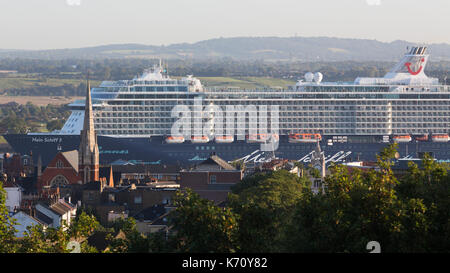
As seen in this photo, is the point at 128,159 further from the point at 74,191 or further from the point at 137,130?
the point at 74,191

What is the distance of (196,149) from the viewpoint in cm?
13262

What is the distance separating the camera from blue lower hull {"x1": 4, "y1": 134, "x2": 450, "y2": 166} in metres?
132

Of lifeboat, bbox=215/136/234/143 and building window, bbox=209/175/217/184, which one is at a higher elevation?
building window, bbox=209/175/217/184

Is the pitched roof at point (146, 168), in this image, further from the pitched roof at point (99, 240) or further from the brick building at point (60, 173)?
the pitched roof at point (99, 240)

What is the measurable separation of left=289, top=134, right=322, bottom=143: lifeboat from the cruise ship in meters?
0.12

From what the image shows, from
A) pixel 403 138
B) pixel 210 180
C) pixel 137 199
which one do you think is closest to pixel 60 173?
pixel 137 199

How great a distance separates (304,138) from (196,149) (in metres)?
13.7

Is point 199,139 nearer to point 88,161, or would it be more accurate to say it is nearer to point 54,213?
point 88,161

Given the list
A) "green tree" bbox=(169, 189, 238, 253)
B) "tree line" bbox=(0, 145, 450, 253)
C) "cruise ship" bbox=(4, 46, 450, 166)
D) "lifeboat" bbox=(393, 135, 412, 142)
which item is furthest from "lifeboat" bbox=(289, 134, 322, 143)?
"green tree" bbox=(169, 189, 238, 253)

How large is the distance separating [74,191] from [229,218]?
5848 centimetres

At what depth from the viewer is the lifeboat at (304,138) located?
13650cm

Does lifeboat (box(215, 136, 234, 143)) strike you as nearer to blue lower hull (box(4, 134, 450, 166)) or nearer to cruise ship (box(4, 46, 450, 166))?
cruise ship (box(4, 46, 450, 166))
